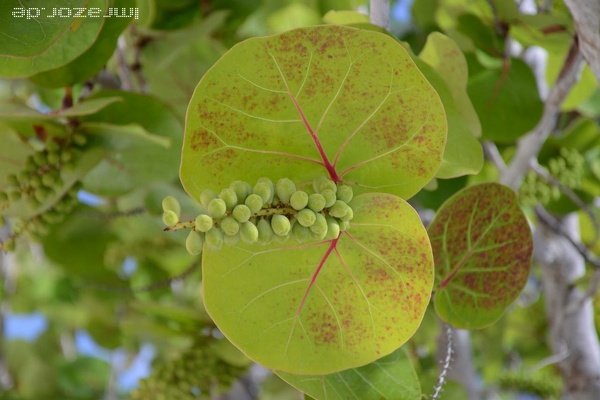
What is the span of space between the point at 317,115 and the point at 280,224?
0.09m

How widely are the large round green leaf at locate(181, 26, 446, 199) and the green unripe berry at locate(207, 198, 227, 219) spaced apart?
8 cm

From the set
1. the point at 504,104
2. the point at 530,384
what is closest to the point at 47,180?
the point at 504,104

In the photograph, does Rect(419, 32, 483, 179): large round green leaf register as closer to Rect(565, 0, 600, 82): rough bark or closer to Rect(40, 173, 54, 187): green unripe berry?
Rect(565, 0, 600, 82): rough bark

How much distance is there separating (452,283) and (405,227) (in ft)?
0.47

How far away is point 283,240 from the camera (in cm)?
38

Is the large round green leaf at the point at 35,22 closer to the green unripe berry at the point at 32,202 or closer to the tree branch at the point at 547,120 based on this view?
the green unripe berry at the point at 32,202

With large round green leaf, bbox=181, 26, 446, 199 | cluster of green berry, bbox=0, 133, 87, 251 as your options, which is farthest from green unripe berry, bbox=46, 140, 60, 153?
large round green leaf, bbox=181, 26, 446, 199

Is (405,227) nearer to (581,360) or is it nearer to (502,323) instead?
(581,360)

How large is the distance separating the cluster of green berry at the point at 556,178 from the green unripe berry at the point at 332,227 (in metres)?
0.46

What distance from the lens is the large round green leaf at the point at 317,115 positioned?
0.40 meters

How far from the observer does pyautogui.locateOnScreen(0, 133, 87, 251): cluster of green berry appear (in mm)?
574

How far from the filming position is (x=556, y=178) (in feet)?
2.78

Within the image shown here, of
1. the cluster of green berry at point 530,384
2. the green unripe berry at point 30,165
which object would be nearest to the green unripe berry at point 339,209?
the green unripe berry at point 30,165

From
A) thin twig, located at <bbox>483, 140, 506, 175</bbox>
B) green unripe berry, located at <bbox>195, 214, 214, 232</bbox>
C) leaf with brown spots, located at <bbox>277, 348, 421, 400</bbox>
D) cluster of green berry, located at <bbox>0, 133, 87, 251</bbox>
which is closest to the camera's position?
green unripe berry, located at <bbox>195, 214, 214, 232</bbox>
